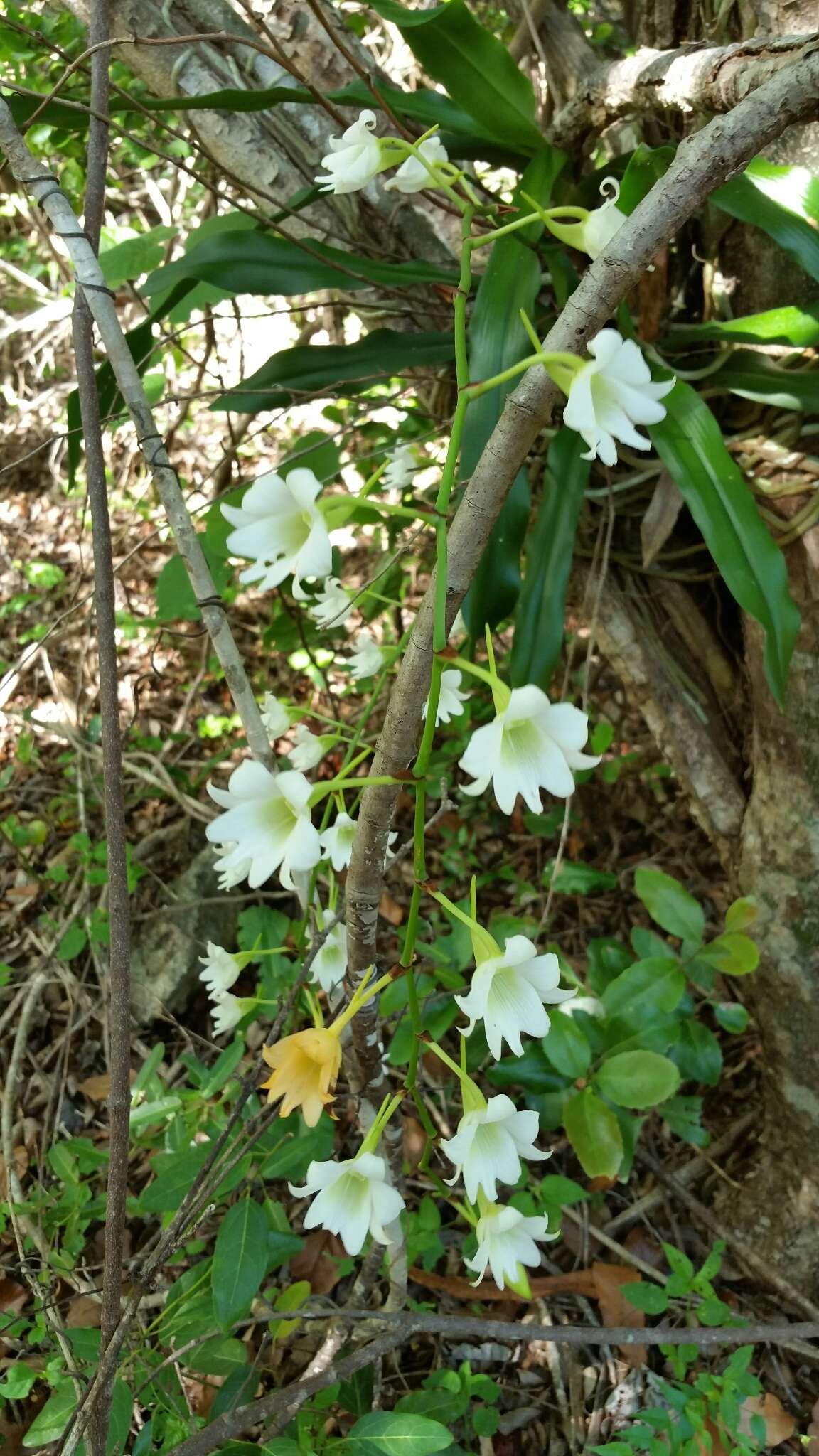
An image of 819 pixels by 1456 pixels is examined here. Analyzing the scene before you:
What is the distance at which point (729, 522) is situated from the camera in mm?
1071

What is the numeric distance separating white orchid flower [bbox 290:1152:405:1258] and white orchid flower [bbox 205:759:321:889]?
22 cm

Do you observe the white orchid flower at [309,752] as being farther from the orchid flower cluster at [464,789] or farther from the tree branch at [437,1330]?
the tree branch at [437,1330]

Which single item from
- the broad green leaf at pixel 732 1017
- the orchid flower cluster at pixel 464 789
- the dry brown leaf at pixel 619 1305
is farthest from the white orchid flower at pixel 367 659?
the dry brown leaf at pixel 619 1305

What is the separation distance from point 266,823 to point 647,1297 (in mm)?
835

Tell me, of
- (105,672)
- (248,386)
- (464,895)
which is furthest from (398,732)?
(464,895)

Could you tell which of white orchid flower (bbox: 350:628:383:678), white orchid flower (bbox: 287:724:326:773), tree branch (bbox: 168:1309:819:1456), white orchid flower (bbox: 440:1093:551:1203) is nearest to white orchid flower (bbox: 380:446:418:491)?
white orchid flower (bbox: 350:628:383:678)

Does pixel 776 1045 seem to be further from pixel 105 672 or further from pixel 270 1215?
pixel 105 672

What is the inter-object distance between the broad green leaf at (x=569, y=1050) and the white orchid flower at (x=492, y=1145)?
0.39m

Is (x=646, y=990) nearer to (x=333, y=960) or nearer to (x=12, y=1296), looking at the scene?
(x=333, y=960)

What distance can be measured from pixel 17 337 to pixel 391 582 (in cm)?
179

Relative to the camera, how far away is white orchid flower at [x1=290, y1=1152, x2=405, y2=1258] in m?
0.65

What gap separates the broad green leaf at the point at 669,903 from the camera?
1184mm

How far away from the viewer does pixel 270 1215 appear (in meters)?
1.00

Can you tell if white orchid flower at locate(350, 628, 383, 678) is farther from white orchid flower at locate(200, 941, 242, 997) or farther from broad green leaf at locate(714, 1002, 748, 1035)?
broad green leaf at locate(714, 1002, 748, 1035)
